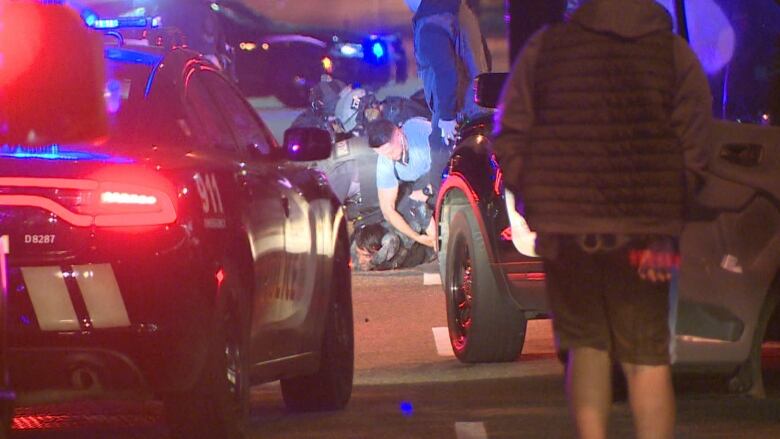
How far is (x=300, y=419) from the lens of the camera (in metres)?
8.03

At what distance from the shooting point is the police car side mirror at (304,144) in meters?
7.68

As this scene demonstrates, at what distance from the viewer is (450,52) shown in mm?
14055

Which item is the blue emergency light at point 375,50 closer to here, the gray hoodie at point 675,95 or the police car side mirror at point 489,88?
the police car side mirror at point 489,88

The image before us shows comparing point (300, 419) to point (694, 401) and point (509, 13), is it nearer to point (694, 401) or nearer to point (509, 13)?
point (694, 401)

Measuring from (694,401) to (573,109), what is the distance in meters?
3.14

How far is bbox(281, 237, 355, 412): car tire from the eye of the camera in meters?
8.11

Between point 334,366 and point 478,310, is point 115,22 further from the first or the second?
Answer: point 478,310

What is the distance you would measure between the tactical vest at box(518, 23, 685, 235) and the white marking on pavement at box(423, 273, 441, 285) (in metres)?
8.73

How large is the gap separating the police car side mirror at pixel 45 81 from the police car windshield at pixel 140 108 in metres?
0.06

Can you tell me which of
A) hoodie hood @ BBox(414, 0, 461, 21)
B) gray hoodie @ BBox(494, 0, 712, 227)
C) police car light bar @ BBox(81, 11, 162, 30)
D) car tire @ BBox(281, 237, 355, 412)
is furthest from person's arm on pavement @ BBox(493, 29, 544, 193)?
hoodie hood @ BBox(414, 0, 461, 21)

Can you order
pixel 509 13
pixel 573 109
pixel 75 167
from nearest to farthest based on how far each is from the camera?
1. pixel 573 109
2. pixel 75 167
3. pixel 509 13

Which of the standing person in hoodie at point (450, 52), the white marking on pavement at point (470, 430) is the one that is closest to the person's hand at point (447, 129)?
the standing person in hoodie at point (450, 52)

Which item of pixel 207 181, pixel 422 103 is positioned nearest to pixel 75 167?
pixel 207 181

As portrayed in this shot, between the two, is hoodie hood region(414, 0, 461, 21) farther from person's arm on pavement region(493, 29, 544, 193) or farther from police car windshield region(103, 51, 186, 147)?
person's arm on pavement region(493, 29, 544, 193)
